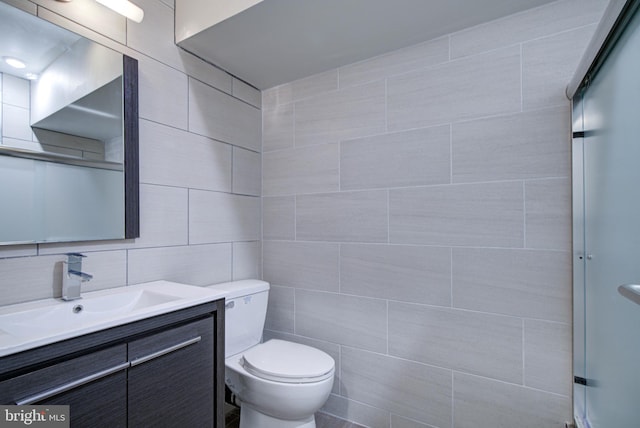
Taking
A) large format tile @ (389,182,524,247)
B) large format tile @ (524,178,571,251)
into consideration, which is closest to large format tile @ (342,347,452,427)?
large format tile @ (389,182,524,247)

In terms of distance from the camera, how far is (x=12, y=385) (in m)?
0.77

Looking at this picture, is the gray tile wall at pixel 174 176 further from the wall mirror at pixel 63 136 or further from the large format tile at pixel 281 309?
the large format tile at pixel 281 309

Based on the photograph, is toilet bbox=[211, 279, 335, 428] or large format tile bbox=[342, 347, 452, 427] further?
large format tile bbox=[342, 347, 452, 427]

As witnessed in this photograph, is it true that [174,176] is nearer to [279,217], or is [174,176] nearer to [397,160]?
[279,217]

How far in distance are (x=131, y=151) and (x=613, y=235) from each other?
1884mm

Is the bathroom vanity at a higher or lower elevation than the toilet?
higher

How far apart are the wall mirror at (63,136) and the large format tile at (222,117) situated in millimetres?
350

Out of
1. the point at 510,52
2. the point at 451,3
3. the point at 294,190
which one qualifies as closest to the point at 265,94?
the point at 294,190

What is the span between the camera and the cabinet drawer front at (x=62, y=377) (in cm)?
78

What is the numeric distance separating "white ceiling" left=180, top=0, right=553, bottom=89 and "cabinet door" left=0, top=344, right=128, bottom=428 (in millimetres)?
1484

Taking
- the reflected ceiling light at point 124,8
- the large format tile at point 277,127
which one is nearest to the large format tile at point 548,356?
the large format tile at point 277,127

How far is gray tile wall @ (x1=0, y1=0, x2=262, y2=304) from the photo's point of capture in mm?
1256

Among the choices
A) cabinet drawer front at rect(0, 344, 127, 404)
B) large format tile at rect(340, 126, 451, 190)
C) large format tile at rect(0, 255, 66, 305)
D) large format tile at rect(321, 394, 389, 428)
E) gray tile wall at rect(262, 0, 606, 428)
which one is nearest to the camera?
cabinet drawer front at rect(0, 344, 127, 404)

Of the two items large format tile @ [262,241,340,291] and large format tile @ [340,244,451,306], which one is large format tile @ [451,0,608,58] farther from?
large format tile @ [262,241,340,291]
